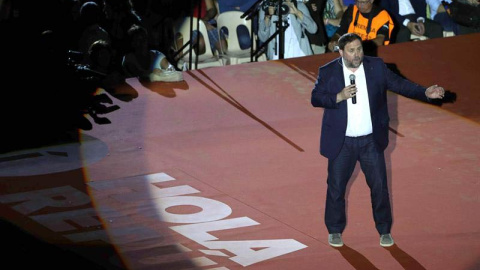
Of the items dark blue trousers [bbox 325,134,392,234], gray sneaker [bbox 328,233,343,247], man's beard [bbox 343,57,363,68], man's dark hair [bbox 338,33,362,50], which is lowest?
gray sneaker [bbox 328,233,343,247]

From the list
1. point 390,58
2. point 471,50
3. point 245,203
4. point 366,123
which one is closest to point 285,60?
point 390,58

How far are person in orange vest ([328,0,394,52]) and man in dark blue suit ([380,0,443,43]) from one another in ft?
3.00

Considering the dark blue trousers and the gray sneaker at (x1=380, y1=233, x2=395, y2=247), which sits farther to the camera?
the gray sneaker at (x1=380, y1=233, x2=395, y2=247)

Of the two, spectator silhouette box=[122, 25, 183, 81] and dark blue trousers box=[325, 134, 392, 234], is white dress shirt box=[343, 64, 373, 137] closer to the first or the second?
dark blue trousers box=[325, 134, 392, 234]

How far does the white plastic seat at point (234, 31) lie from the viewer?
12.2m

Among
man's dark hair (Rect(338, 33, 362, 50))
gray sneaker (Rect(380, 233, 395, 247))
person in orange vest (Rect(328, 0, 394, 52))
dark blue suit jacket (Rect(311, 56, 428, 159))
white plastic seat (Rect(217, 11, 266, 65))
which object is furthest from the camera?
white plastic seat (Rect(217, 11, 266, 65))

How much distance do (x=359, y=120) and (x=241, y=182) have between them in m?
2.08

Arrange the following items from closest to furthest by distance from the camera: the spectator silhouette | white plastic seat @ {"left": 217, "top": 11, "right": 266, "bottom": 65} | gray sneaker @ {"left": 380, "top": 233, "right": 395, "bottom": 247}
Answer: gray sneaker @ {"left": 380, "top": 233, "right": 395, "bottom": 247} → the spectator silhouette → white plastic seat @ {"left": 217, "top": 11, "right": 266, "bottom": 65}

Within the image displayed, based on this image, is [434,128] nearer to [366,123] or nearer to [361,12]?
[361,12]

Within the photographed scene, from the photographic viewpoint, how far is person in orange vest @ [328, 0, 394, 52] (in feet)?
37.2

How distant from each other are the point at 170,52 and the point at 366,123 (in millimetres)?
5127

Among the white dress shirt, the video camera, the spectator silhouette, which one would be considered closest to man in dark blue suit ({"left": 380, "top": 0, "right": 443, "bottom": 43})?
the video camera

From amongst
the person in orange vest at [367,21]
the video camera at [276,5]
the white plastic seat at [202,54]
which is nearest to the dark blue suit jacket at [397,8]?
the person in orange vest at [367,21]

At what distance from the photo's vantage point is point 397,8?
494 inches
